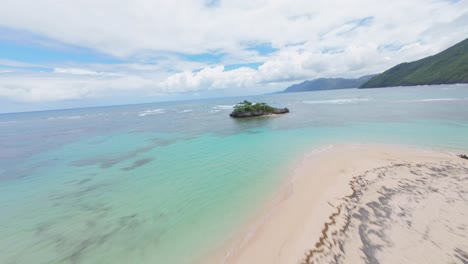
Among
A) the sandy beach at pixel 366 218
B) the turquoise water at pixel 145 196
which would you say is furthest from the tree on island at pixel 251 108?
the sandy beach at pixel 366 218

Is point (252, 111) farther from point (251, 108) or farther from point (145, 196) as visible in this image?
point (145, 196)

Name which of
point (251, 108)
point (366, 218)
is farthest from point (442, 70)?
point (366, 218)

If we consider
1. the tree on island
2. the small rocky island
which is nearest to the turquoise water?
the small rocky island

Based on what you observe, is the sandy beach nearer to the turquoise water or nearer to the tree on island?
the turquoise water

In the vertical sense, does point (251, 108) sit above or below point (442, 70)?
below

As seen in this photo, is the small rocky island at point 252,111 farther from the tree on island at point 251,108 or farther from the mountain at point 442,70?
the mountain at point 442,70

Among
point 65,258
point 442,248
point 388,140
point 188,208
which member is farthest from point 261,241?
point 388,140

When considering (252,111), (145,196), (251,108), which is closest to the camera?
(145,196)

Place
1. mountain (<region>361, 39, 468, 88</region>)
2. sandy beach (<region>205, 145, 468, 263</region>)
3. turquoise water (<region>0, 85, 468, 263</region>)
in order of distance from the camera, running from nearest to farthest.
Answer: sandy beach (<region>205, 145, 468, 263</region>) → turquoise water (<region>0, 85, 468, 263</region>) → mountain (<region>361, 39, 468, 88</region>)

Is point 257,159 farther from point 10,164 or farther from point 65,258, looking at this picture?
point 10,164
